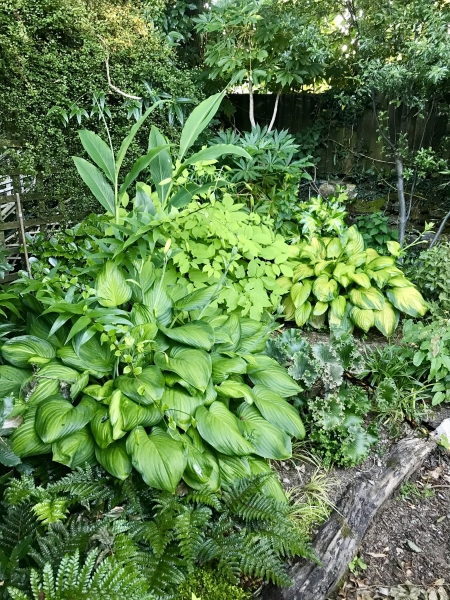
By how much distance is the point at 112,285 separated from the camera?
204 cm

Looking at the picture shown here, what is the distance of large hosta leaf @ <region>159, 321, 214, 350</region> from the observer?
1926 millimetres

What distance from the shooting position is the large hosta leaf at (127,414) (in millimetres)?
1622

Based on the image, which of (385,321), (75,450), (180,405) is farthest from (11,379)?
(385,321)

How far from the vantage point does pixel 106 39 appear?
3.10m

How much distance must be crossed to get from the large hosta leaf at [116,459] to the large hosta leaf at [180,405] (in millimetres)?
235

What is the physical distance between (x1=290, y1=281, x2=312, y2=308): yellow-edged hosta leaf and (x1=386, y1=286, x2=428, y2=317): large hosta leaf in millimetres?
610

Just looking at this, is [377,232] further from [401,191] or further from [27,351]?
[27,351]

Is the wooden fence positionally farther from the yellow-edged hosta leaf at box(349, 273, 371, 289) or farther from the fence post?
the yellow-edged hosta leaf at box(349, 273, 371, 289)

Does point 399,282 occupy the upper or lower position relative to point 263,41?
lower

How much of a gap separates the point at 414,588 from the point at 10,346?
206cm

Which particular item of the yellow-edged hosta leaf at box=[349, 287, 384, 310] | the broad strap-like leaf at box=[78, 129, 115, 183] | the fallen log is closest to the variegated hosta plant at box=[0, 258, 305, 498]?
the fallen log

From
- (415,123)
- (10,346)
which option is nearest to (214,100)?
(10,346)

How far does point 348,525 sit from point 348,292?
1.81 meters

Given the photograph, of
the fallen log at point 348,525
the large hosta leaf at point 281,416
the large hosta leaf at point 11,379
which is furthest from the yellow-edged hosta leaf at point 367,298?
the large hosta leaf at point 11,379
